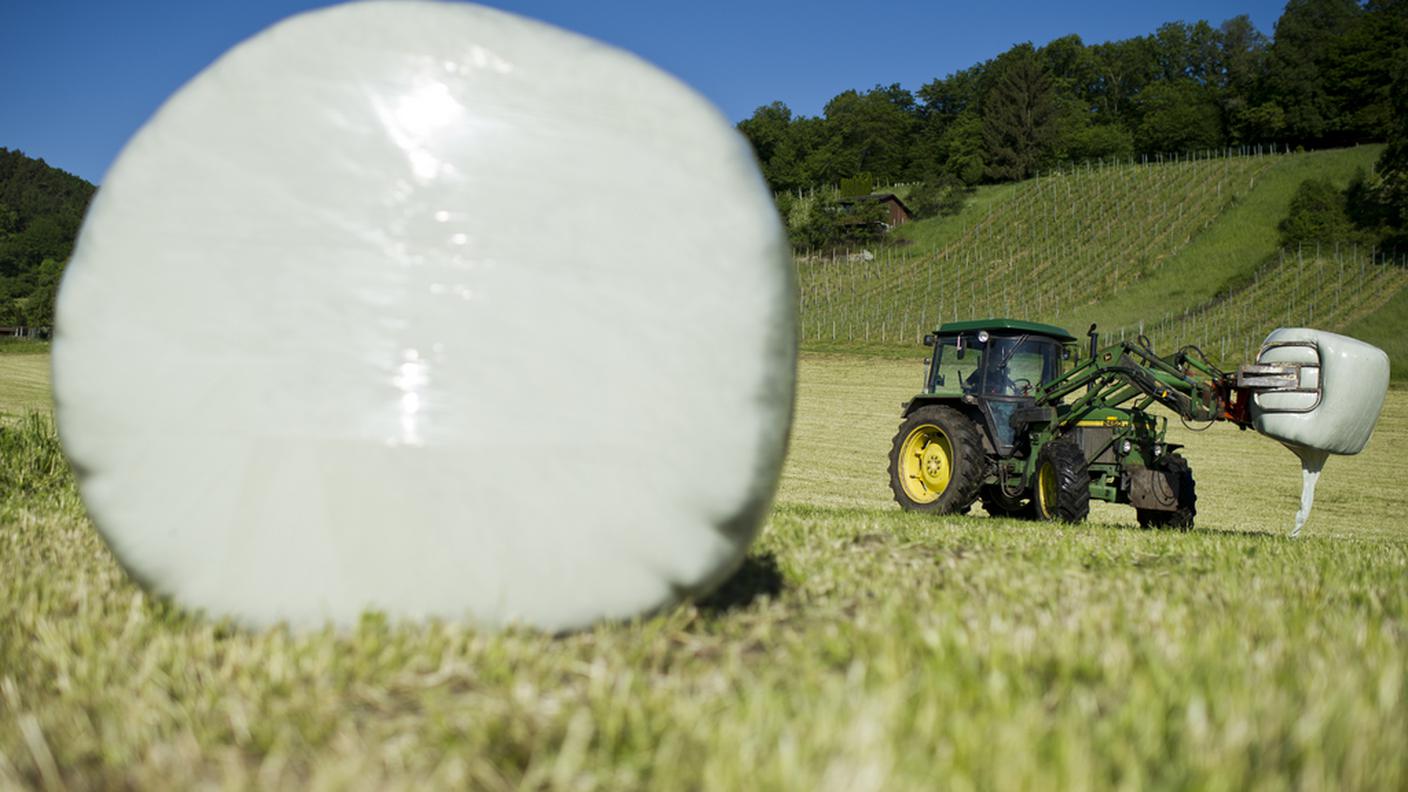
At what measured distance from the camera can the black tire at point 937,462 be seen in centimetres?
1010

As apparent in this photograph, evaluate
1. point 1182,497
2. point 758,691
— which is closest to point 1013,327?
point 1182,497

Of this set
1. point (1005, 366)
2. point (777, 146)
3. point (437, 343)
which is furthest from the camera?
point (777, 146)

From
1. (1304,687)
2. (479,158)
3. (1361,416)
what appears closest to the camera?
(1304,687)

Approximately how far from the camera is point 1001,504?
429 inches

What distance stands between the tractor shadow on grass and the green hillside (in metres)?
26.9

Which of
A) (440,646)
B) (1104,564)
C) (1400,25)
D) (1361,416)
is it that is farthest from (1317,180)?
(440,646)

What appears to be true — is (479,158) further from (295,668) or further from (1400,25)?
(1400,25)

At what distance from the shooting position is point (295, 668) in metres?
2.19

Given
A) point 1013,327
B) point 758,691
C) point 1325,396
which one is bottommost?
point 758,691

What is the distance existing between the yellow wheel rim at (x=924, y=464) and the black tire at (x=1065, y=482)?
1529 mm

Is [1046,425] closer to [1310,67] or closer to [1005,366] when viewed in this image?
[1005,366]

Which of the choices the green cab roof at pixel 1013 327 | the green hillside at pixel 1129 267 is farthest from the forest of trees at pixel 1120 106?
the green cab roof at pixel 1013 327

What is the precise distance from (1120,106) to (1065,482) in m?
113

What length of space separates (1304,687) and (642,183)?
75.9 inches
